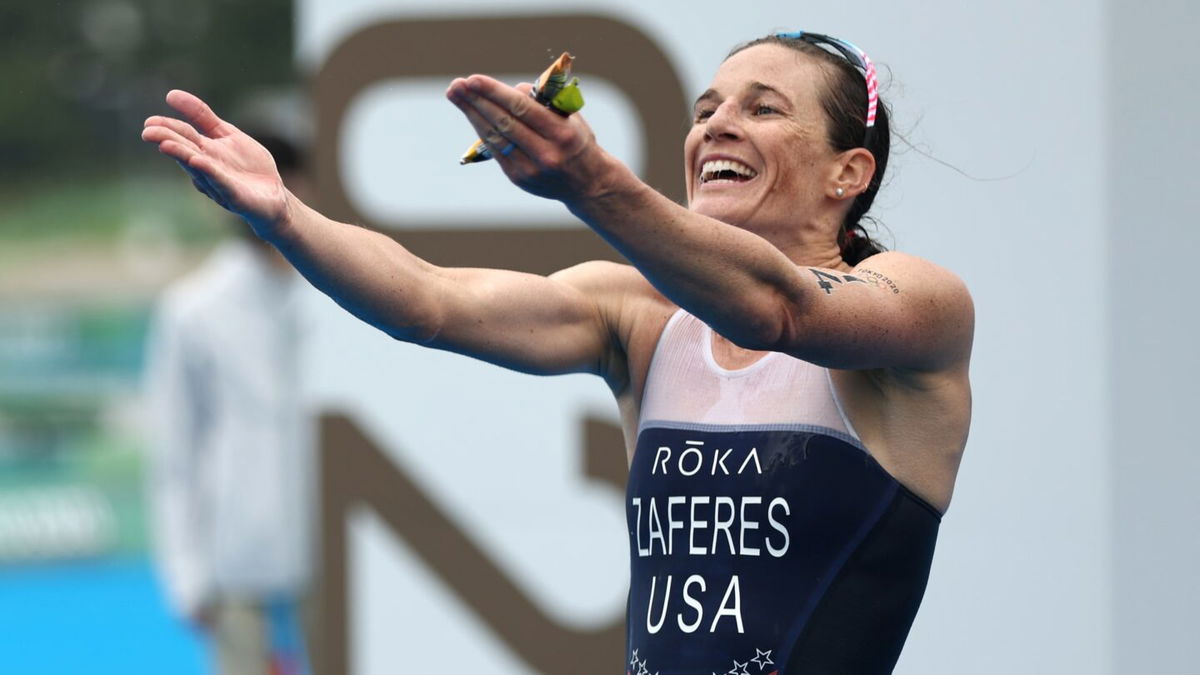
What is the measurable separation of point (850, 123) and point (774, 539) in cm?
66

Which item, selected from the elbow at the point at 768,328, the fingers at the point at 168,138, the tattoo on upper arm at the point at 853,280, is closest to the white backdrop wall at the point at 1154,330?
Answer: the tattoo on upper arm at the point at 853,280

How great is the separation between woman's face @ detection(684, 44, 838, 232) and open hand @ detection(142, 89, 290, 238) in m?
0.62

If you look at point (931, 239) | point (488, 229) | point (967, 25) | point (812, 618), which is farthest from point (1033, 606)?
point (812, 618)

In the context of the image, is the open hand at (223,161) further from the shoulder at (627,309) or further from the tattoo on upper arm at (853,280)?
the tattoo on upper arm at (853,280)

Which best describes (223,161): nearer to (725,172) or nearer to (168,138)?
(168,138)

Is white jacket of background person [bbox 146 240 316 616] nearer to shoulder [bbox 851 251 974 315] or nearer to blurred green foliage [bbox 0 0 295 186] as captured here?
shoulder [bbox 851 251 974 315]

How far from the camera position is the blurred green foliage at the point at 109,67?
18.5m

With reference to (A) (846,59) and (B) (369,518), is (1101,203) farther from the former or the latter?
(B) (369,518)

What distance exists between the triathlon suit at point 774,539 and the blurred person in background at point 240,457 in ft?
10.3

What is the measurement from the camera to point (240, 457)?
5535 mm

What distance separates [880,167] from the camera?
8.96ft

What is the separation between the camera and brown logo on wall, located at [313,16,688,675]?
4738 millimetres

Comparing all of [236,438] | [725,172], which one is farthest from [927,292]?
[236,438]

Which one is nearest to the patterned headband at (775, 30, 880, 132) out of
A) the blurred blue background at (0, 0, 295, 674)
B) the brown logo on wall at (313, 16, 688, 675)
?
the brown logo on wall at (313, 16, 688, 675)
